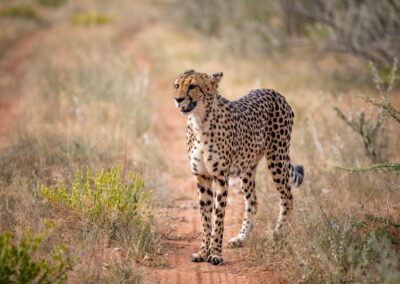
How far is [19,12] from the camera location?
1822cm

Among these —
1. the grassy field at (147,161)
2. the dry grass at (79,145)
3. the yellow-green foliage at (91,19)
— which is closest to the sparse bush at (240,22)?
the grassy field at (147,161)

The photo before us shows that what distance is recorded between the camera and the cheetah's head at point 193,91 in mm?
3469

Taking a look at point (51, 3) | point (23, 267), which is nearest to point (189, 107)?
point (23, 267)

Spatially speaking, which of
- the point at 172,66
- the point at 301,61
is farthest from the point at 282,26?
the point at 172,66

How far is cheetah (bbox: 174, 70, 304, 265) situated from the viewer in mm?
3582

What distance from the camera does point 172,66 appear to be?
Answer: 11.2 m

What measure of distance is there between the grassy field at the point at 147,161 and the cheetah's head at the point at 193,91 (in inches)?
27.0

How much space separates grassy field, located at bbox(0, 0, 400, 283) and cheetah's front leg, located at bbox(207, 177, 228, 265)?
14.3 inches

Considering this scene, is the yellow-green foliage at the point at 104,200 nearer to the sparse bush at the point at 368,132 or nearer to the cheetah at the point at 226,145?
the cheetah at the point at 226,145

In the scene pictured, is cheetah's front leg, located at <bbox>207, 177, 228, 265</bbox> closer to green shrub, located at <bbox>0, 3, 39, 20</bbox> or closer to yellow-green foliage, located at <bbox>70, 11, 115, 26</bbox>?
yellow-green foliage, located at <bbox>70, 11, 115, 26</bbox>

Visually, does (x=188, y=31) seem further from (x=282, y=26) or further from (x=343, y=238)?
(x=343, y=238)

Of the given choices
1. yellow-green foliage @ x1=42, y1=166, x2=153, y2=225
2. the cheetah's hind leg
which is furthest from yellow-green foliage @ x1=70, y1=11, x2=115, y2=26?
yellow-green foliage @ x1=42, y1=166, x2=153, y2=225

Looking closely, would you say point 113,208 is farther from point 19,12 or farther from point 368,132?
point 19,12

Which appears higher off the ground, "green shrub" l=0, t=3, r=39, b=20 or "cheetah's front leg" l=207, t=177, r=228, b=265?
"green shrub" l=0, t=3, r=39, b=20
